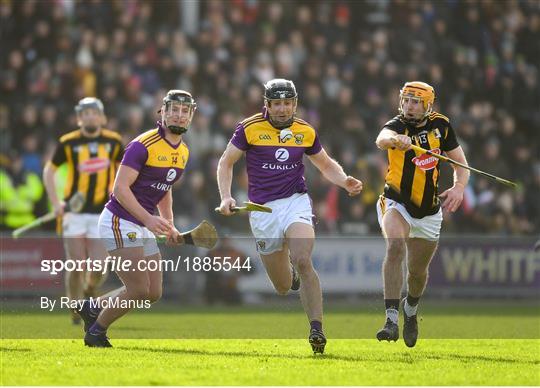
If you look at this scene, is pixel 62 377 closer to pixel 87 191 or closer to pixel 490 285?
pixel 87 191

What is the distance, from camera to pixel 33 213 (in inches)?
705

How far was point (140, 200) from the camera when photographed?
10.4 m

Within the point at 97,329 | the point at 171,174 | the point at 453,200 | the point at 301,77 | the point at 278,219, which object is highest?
the point at 301,77

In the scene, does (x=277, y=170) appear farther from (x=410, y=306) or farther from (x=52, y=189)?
(x=52, y=189)

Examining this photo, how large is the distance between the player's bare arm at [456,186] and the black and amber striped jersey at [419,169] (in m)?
0.11

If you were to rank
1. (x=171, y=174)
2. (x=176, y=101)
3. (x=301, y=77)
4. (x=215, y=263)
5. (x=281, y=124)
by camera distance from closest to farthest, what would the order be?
1. (x=176, y=101)
2. (x=281, y=124)
3. (x=171, y=174)
4. (x=215, y=263)
5. (x=301, y=77)

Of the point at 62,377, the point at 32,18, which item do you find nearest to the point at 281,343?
the point at 62,377

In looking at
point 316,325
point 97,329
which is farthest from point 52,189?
point 316,325

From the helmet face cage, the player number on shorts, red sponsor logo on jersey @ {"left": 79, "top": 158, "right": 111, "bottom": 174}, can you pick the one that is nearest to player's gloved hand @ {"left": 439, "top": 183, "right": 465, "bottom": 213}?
the helmet face cage

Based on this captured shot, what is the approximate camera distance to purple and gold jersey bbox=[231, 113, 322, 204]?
1032 cm

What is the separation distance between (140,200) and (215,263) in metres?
6.91

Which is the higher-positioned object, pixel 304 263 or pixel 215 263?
pixel 304 263

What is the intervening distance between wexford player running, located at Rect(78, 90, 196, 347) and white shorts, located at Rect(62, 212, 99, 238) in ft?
10.2

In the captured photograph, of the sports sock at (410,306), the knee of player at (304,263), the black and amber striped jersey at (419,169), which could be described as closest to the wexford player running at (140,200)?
the knee of player at (304,263)
